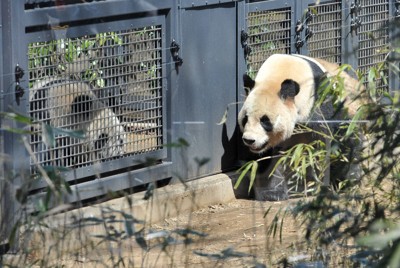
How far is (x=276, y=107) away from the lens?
22.8ft

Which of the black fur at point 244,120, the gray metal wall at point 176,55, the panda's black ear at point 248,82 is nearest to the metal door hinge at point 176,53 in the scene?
the gray metal wall at point 176,55

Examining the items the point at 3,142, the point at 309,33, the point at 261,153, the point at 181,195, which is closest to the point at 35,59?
the point at 3,142

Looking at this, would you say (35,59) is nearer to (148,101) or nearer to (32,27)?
(32,27)

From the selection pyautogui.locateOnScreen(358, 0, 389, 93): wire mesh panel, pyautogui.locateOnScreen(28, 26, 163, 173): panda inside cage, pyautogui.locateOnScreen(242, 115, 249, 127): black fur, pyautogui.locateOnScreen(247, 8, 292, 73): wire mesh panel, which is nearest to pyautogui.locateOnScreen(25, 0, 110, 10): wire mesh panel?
pyautogui.locateOnScreen(28, 26, 163, 173): panda inside cage

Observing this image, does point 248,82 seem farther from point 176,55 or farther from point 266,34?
point 176,55

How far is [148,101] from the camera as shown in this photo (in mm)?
6457

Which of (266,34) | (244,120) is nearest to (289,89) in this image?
(244,120)

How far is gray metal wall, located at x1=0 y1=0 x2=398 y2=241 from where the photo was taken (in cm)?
546

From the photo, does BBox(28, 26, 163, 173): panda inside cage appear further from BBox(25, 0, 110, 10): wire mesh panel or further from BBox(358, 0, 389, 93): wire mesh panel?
BBox(358, 0, 389, 93): wire mesh panel

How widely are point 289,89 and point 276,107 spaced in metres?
0.16

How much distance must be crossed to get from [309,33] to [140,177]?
214 centimetres

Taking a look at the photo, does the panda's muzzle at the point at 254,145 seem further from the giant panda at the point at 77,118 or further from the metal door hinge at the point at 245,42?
the giant panda at the point at 77,118

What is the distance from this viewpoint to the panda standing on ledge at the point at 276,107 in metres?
6.94

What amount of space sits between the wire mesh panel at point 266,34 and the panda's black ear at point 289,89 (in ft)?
1.63
